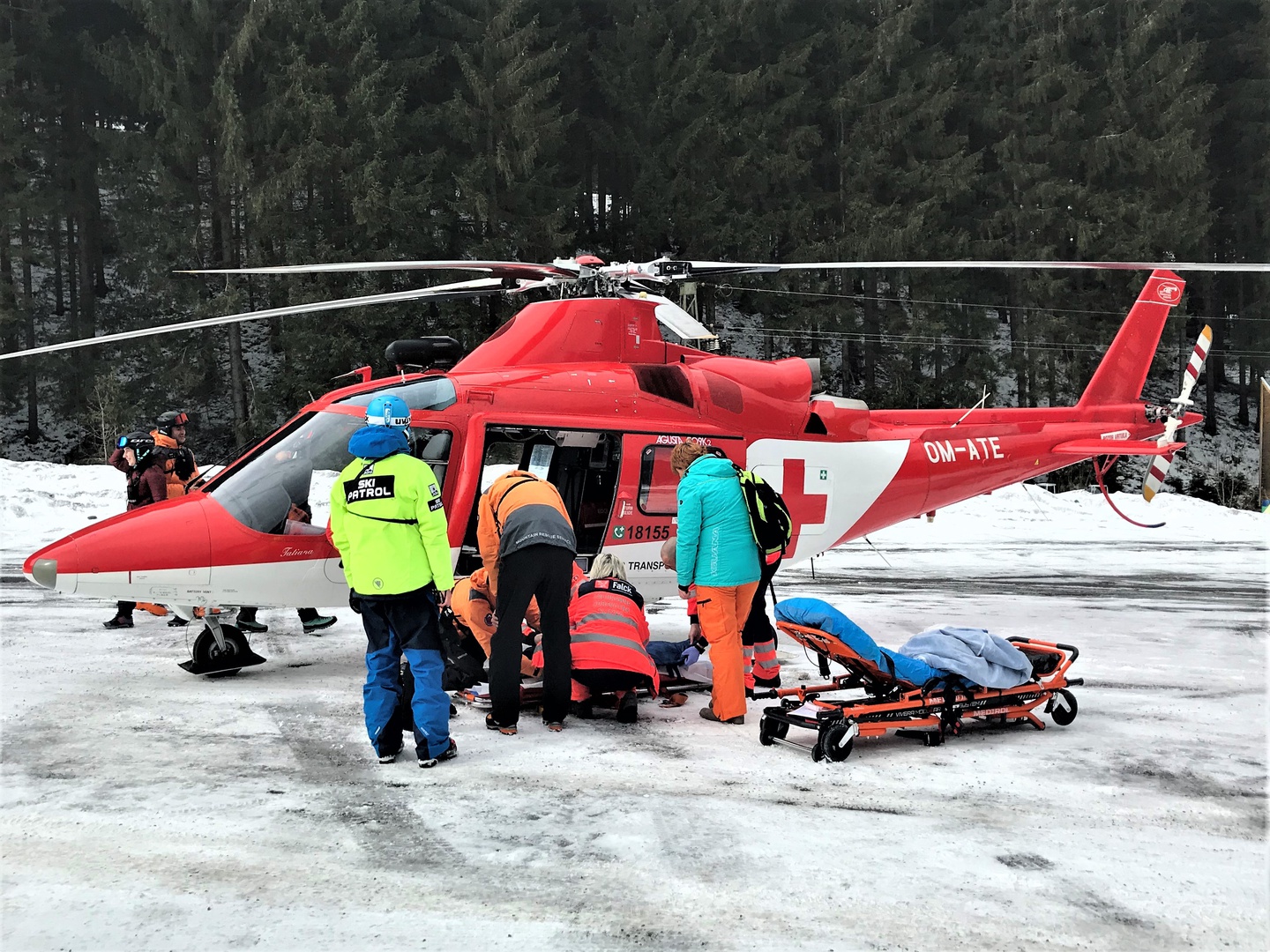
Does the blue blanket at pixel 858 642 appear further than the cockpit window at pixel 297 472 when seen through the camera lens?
No

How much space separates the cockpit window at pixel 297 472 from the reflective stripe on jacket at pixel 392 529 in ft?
5.55

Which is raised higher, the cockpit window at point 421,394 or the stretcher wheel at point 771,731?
the cockpit window at point 421,394

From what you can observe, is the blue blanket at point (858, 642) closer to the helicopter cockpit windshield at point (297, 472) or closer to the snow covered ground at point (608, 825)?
the snow covered ground at point (608, 825)

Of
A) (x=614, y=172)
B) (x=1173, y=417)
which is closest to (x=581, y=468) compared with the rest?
(x=1173, y=417)

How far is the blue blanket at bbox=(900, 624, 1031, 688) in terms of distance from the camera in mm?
5348

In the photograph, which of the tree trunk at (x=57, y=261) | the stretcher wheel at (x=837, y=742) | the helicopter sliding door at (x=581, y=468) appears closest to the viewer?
the stretcher wheel at (x=837, y=742)

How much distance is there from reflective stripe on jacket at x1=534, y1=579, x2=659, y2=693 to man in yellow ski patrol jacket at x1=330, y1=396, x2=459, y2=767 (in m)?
0.96

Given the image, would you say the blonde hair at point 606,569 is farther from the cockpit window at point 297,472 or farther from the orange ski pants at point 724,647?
the cockpit window at point 297,472

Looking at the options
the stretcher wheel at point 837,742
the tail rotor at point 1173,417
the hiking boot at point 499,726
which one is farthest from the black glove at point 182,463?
the tail rotor at point 1173,417

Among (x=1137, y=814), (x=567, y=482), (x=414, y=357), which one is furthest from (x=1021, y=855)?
(x=414, y=357)

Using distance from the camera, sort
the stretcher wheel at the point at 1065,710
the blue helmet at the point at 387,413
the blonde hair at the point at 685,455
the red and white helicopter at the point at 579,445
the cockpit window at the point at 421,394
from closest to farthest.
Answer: the blue helmet at the point at 387,413 → the stretcher wheel at the point at 1065,710 → the blonde hair at the point at 685,455 → the red and white helicopter at the point at 579,445 → the cockpit window at the point at 421,394

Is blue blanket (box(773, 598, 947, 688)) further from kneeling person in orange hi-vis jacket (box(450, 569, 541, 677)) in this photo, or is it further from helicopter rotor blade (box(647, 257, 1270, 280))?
helicopter rotor blade (box(647, 257, 1270, 280))

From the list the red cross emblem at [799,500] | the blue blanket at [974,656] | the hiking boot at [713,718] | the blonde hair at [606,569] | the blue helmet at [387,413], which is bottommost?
the hiking boot at [713,718]

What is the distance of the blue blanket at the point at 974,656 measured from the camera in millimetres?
5348
